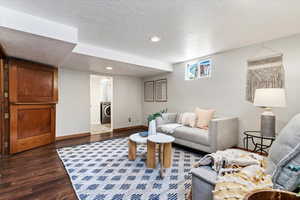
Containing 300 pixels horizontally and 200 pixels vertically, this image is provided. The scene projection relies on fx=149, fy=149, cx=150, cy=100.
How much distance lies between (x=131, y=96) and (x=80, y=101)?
72.5 inches

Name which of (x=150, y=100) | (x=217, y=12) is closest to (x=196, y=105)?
(x=150, y=100)

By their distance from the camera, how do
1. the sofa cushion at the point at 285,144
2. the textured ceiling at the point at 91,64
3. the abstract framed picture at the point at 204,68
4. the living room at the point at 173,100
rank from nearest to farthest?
the sofa cushion at the point at 285,144 < the living room at the point at 173,100 < the textured ceiling at the point at 91,64 < the abstract framed picture at the point at 204,68

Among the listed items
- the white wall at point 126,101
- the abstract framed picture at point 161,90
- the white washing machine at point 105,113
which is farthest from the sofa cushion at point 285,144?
the white washing machine at point 105,113

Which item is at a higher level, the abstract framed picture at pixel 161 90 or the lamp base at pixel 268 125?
the abstract framed picture at pixel 161 90

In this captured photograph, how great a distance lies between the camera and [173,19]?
200 centimetres

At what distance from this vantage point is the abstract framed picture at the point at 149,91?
5.42m

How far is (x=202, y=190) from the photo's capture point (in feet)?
4.24

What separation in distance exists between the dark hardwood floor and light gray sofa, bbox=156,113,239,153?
2195 millimetres

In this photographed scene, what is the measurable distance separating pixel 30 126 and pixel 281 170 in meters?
4.23

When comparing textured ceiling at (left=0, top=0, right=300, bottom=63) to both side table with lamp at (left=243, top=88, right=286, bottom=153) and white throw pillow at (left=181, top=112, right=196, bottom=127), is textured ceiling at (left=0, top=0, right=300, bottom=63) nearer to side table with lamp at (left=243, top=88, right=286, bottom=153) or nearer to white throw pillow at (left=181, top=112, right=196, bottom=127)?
side table with lamp at (left=243, top=88, right=286, bottom=153)

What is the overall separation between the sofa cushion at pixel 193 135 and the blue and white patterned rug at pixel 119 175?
1.01 ft

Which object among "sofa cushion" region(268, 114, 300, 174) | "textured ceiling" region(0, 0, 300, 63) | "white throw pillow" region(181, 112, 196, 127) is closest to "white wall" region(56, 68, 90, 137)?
"textured ceiling" region(0, 0, 300, 63)

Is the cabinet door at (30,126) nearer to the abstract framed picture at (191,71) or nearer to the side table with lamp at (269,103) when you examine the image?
the abstract framed picture at (191,71)

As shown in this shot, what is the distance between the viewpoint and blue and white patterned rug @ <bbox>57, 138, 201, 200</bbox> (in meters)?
1.76
